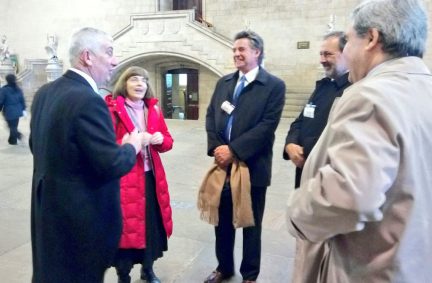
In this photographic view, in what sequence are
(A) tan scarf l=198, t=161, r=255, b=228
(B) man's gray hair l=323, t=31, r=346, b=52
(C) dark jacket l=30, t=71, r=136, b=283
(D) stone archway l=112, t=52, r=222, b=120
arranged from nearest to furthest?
(C) dark jacket l=30, t=71, r=136, b=283 < (B) man's gray hair l=323, t=31, r=346, b=52 < (A) tan scarf l=198, t=161, r=255, b=228 < (D) stone archway l=112, t=52, r=222, b=120

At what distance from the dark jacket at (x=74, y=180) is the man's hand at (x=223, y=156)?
2.96 ft

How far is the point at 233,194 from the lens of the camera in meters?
2.63

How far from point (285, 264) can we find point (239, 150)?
3.68 feet

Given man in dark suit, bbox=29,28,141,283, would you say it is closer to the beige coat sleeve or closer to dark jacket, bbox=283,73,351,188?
the beige coat sleeve

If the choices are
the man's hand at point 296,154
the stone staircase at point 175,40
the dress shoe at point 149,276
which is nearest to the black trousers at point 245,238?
the man's hand at point 296,154

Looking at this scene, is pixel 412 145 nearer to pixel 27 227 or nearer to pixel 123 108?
pixel 123 108

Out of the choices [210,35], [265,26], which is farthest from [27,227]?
[265,26]

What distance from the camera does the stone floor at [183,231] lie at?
2973mm

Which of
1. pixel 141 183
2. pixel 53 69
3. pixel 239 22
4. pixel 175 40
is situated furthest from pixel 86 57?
pixel 239 22

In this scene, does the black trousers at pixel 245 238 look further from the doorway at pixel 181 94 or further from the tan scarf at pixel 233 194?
the doorway at pixel 181 94

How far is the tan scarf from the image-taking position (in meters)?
2.59

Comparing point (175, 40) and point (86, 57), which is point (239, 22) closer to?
point (175, 40)

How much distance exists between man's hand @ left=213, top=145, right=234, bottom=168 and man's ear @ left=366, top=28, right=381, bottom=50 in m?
1.51

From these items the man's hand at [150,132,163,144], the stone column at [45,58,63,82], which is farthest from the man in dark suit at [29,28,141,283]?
the stone column at [45,58,63,82]
